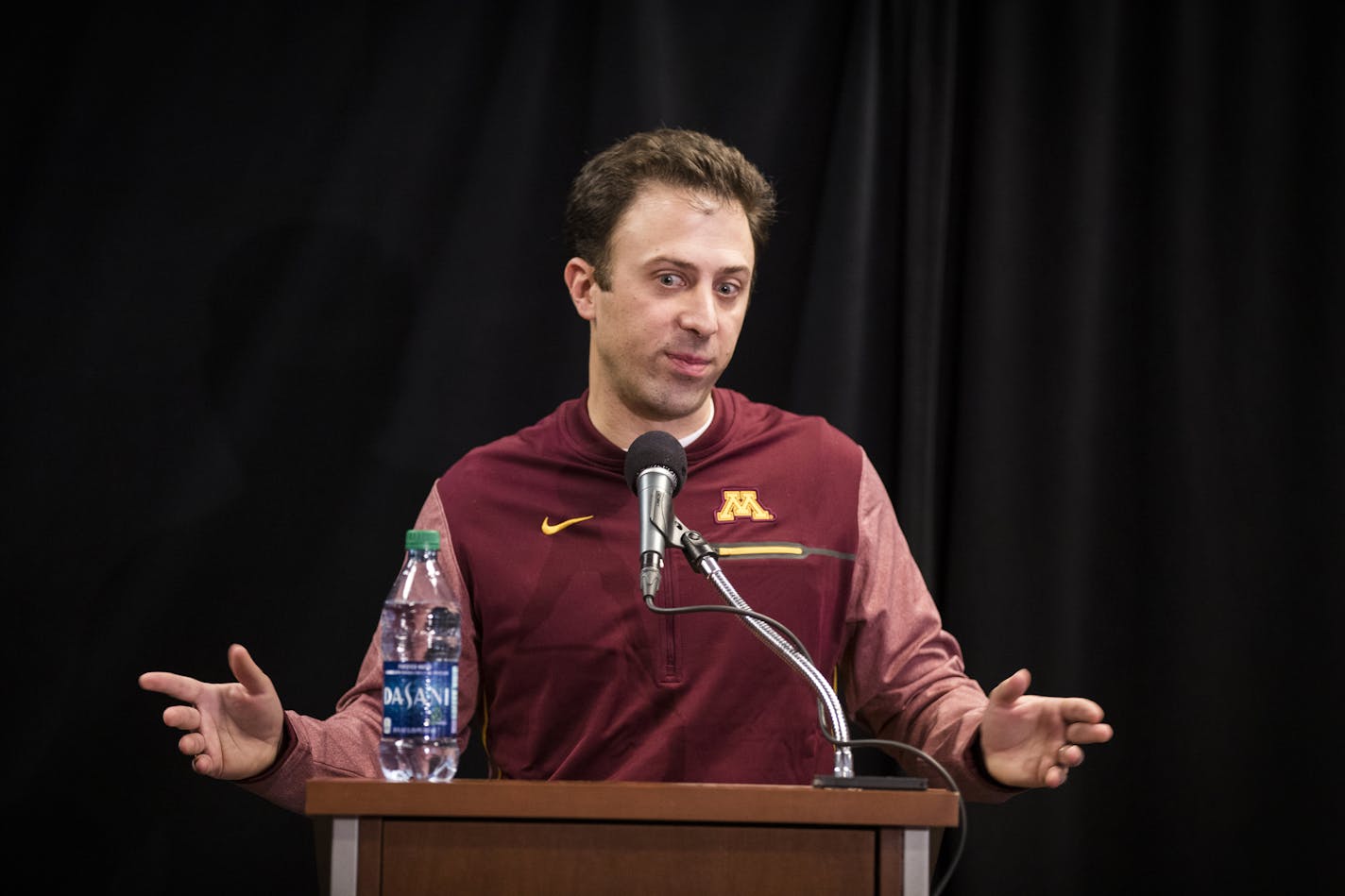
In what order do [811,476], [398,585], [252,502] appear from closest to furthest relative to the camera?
[398,585], [811,476], [252,502]

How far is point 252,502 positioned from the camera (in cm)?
284

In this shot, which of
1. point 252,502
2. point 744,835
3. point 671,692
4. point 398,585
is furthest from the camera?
point 252,502

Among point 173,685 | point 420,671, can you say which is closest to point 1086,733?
point 420,671

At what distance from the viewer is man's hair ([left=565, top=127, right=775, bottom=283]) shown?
2.39m

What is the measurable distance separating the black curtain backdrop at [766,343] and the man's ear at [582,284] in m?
0.42

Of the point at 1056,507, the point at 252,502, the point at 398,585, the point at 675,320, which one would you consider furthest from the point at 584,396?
the point at 1056,507

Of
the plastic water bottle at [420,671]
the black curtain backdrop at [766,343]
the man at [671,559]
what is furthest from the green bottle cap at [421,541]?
the black curtain backdrop at [766,343]

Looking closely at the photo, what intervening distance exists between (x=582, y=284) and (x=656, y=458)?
89 cm

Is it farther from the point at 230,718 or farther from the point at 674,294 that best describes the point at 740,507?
the point at 230,718

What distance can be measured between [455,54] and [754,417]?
1.18m

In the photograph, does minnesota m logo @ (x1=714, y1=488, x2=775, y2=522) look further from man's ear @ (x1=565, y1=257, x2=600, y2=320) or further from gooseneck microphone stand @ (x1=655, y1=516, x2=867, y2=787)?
gooseneck microphone stand @ (x1=655, y1=516, x2=867, y2=787)

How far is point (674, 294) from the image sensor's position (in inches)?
92.4

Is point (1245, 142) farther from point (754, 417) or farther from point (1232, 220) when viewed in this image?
point (754, 417)

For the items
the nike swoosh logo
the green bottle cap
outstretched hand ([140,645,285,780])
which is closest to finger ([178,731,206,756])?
outstretched hand ([140,645,285,780])
